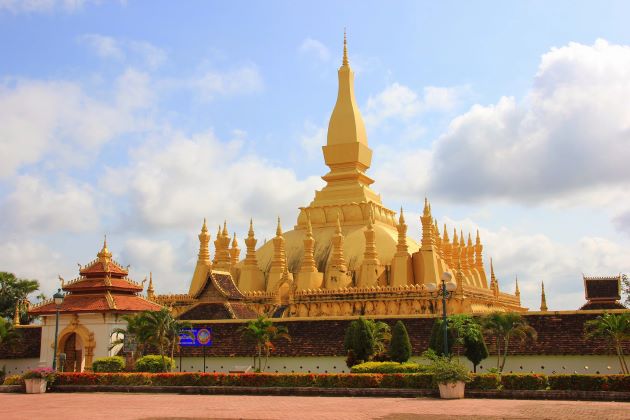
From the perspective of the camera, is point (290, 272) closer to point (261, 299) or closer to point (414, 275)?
point (261, 299)

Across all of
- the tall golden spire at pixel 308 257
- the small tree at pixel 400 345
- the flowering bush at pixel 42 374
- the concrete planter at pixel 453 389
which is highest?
the tall golden spire at pixel 308 257

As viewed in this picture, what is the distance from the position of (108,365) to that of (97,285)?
19.0ft

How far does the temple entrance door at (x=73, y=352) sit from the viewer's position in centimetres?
3312

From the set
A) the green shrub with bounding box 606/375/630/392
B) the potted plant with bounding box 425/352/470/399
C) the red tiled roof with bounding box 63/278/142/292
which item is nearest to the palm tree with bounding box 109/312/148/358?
the red tiled roof with bounding box 63/278/142/292

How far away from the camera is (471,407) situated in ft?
61.0

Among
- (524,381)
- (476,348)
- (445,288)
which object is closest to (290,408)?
(524,381)

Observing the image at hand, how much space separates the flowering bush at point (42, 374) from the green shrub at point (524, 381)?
1499cm

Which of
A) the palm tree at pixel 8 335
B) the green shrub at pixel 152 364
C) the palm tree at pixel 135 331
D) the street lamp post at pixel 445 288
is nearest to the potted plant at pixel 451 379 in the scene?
the street lamp post at pixel 445 288

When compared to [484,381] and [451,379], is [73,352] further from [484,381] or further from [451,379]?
[484,381]

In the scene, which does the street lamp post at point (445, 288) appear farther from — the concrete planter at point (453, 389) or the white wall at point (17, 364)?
the white wall at point (17, 364)

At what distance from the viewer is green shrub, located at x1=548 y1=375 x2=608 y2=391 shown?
Answer: 20975mm

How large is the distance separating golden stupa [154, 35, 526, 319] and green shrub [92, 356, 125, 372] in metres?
5.77

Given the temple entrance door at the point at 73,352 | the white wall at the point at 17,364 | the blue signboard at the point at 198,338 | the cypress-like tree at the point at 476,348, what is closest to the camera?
the cypress-like tree at the point at 476,348

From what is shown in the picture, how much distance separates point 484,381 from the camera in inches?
868
